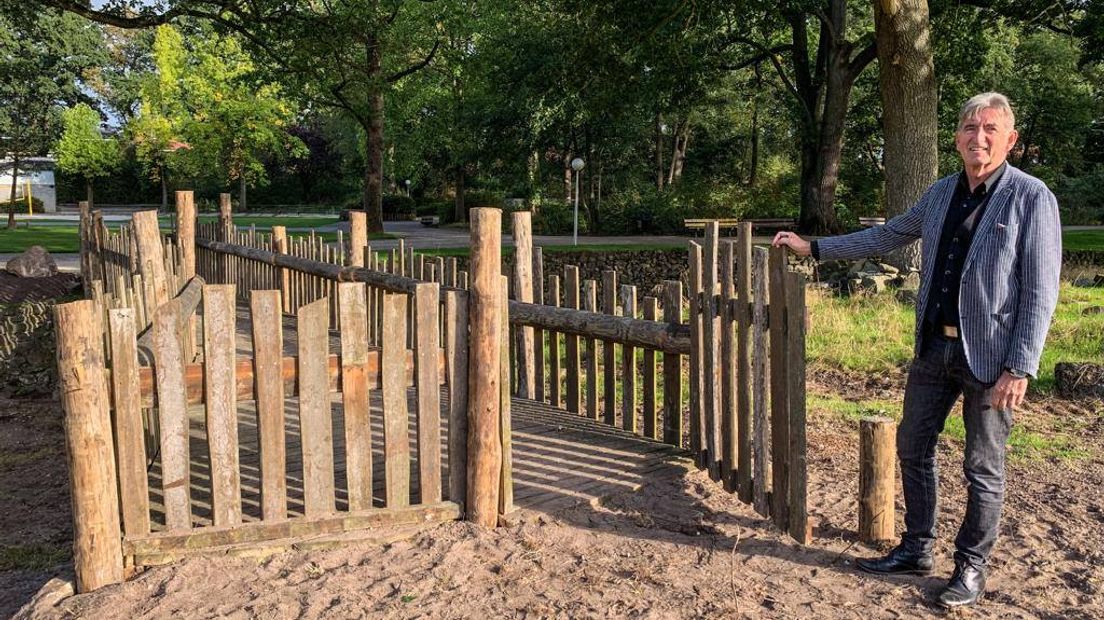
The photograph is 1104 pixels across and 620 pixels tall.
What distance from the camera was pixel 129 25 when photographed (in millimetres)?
16406

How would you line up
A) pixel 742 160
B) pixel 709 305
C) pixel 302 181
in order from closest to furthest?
pixel 709 305, pixel 742 160, pixel 302 181

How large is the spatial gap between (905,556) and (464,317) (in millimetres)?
2167

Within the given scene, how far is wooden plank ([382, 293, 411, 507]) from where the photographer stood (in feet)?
12.8

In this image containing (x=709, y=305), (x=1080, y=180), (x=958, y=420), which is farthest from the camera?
(x=1080, y=180)

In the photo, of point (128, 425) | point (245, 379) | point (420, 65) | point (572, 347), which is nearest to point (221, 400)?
point (245, 379)

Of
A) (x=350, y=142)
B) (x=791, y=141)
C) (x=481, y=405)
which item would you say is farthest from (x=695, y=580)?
(x=350, y=142)

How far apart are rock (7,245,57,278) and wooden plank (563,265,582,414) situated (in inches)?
479

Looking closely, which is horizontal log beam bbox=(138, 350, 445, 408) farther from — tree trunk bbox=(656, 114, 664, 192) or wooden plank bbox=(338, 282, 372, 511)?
tree trunk bbox=(656, 114, 664, 192)

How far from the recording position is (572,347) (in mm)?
6035

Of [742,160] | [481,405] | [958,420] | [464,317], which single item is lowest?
[958,420]

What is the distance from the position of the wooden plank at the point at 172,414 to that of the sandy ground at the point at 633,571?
0.78 ft

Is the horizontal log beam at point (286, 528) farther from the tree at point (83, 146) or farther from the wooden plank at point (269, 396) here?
the tree at point (83, 146)

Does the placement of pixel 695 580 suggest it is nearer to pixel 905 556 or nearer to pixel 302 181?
pixel 905 556

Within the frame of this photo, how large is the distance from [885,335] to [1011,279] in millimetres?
6615
